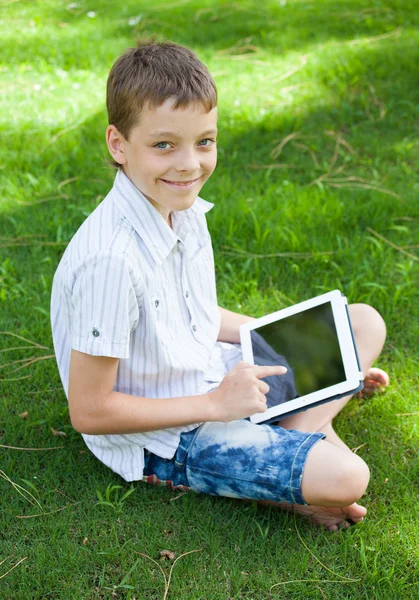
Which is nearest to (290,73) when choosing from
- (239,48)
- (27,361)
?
(239,48)

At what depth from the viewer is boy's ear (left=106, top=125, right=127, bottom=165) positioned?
5.47ft

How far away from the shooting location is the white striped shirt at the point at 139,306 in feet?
5.21

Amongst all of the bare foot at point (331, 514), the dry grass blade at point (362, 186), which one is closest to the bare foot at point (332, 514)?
the bare foot at point (331, 514)

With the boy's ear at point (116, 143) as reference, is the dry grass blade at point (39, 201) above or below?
below

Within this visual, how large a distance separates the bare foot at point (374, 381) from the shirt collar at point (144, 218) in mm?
867

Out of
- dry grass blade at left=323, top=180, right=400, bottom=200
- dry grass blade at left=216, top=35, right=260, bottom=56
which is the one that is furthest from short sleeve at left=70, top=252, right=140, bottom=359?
dry grass blade at left=216, top=35, right=260, bottom=56

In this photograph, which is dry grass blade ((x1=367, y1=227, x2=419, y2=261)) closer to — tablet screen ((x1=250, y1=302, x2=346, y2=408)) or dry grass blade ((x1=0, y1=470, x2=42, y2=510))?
tablet screen ((x1=250, y1=302, x2=346, y2=408))

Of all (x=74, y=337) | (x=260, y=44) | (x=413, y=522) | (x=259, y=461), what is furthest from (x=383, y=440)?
(x=260, y=44)

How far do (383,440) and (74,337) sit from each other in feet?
3.34

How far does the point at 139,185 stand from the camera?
1.70 metres

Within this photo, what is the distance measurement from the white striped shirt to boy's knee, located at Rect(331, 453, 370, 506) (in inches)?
15.7

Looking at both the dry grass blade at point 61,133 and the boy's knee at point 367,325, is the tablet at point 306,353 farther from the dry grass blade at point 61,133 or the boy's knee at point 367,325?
the dry grass blade at point 61,133

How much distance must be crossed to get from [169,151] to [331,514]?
98cm

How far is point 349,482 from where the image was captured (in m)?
1.74
